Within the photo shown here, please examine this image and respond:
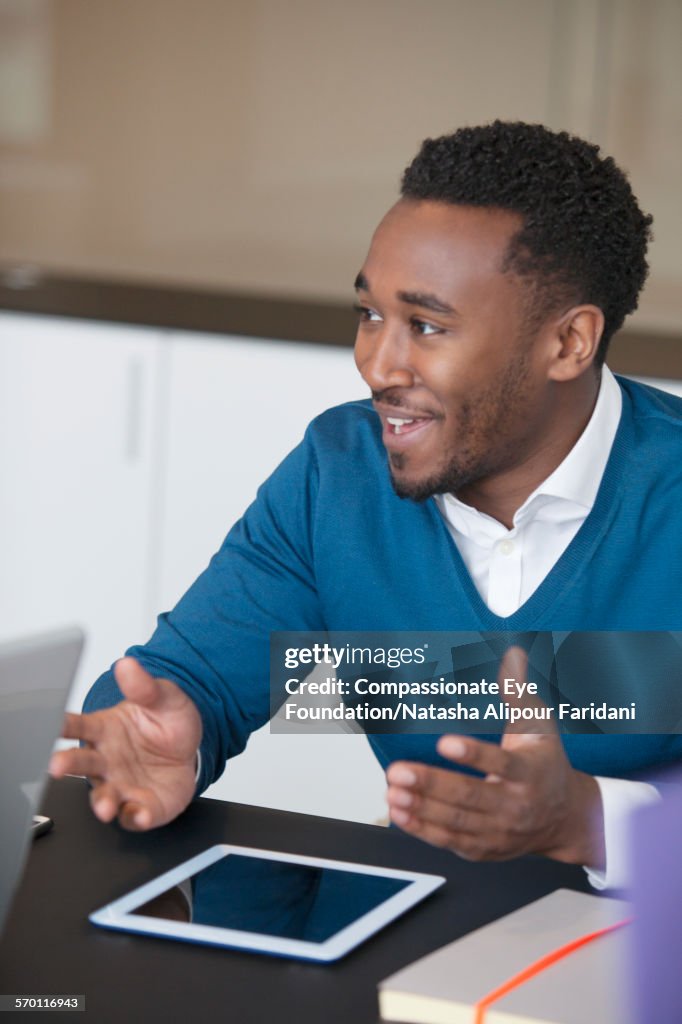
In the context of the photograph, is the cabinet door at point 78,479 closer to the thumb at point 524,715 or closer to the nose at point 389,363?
the nose at point 389,363

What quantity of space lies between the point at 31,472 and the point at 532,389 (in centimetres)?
168

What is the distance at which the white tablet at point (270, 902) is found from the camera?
2.89 feet

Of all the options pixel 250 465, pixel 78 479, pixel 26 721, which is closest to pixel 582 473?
pixel 26 721

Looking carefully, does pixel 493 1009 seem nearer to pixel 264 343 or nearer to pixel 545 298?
pixel 545 298

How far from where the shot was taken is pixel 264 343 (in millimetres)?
2652

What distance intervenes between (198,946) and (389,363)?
0.65m

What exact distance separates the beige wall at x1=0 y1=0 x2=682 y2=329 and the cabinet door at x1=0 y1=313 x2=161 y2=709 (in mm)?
346

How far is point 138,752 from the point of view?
115 centimetres

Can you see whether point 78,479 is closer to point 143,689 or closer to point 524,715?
point 143,689

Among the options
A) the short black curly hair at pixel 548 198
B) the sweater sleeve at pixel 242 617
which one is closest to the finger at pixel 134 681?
the sweater sleeve at pixel 242 617

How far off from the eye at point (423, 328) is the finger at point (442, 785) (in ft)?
1.79

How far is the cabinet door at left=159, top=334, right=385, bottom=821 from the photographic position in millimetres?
2564

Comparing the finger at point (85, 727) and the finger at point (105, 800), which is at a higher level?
the finger at point (85, 727)

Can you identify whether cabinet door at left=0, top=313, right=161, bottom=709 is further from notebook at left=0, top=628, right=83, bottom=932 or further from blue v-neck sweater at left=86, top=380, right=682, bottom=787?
notebook at left=0, top=628, right=83, bottom=932
